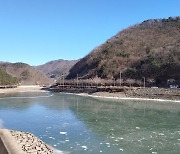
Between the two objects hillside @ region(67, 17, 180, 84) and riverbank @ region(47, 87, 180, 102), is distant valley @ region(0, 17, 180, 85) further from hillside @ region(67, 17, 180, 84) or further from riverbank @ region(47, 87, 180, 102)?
riverbank @ region(47, 87, 180, 102)

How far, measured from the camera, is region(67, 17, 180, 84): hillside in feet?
289

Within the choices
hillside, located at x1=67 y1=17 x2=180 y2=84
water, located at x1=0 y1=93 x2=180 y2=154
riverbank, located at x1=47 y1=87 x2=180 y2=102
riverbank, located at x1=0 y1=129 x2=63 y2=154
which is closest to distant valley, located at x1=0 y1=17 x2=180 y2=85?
hillside, located at x1=67 y1=17 x2=180 y2=84

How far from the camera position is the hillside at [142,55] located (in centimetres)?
8806

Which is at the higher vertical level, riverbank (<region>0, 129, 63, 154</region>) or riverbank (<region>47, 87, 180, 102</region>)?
riverbank (<region>47, 87, 180, 102</region>)

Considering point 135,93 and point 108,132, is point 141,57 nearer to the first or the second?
point 135,93

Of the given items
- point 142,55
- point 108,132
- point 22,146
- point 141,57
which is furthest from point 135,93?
point 22,146

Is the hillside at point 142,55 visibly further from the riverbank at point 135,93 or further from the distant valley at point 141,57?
the riverbank at point 135,93

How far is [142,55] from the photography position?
10575 cm

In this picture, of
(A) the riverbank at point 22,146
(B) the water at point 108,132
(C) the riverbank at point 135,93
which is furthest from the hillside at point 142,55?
(A) the riverbank at point 22,146

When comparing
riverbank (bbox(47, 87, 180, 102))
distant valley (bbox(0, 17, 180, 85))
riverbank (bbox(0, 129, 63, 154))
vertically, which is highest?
distant valley (bbox(0, 17, 180, 85))

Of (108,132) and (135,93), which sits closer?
(108,132)

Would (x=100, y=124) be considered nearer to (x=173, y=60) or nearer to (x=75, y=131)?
(x=75, y=131)

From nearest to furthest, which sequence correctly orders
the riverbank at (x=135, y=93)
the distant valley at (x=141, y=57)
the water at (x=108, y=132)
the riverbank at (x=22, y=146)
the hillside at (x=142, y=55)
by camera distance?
1. the riverbank at (x=22, y=146)
2. the water at (x=108, y=132)
3. the riverbank at (x=135, y=93)
4. the distant valley at (x=141, y=57)
5. the hillside at (x=142, y=55)

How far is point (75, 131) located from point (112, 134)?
3.41 metres
